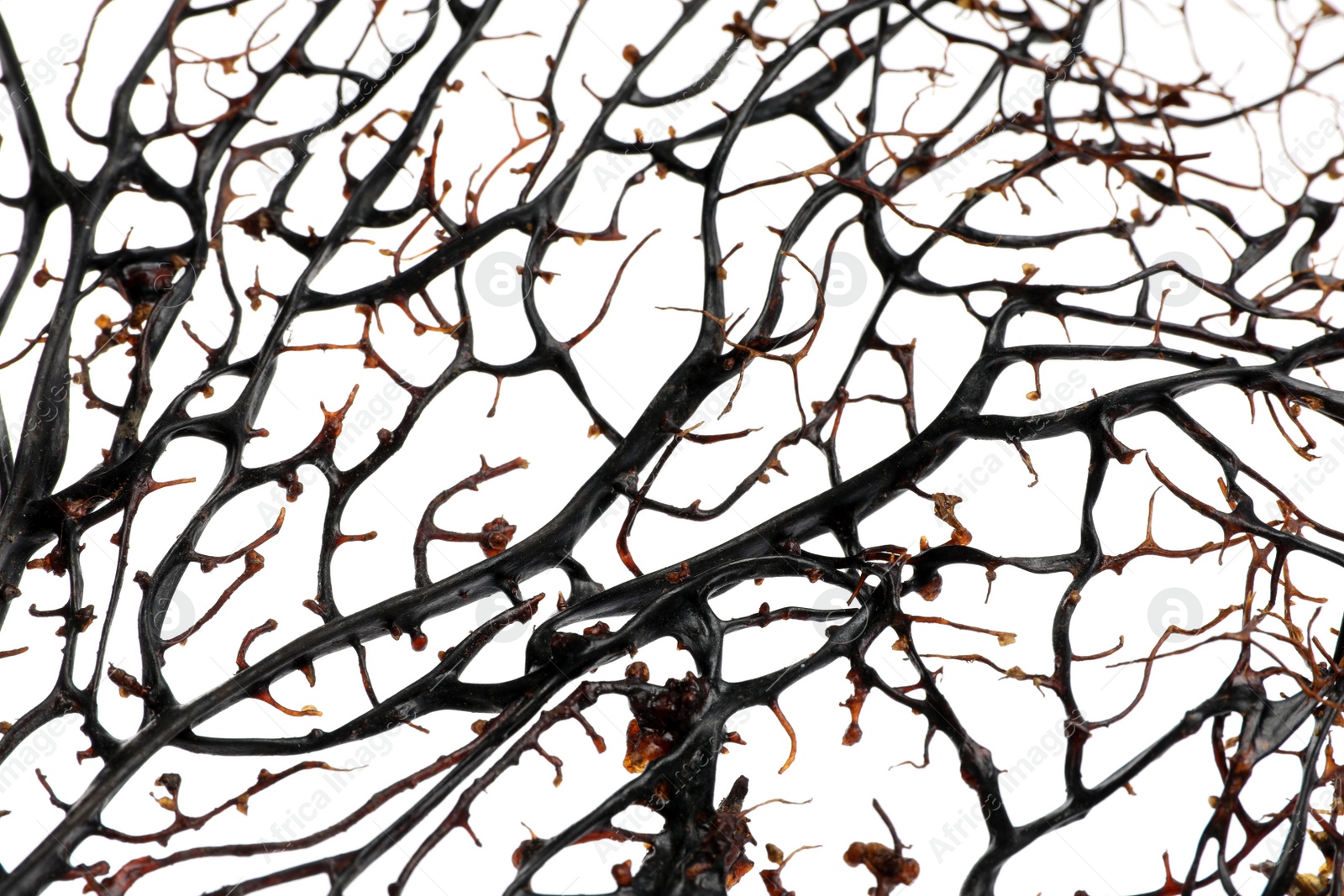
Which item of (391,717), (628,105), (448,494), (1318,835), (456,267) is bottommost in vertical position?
(1318,835)

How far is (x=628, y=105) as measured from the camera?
745 mm

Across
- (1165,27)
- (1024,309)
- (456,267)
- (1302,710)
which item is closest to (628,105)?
(456,267)

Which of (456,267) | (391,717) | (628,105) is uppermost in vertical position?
(628,105)

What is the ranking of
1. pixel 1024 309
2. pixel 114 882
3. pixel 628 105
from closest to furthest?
pixel 114 882
pixel 1024 309
pixel 628 105

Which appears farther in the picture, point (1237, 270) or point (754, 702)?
point (1237, 270)

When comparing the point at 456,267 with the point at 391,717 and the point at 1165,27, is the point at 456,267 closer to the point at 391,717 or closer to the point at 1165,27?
the point at 391,717

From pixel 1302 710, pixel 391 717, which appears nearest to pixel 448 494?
pixel 391 717

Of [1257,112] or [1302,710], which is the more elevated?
[1257,112]

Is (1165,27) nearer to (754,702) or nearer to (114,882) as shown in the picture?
(754,702)

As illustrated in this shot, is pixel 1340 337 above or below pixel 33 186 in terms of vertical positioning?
below

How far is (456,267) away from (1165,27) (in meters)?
0.52

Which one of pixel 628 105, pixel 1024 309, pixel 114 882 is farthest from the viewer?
pixel 628 105

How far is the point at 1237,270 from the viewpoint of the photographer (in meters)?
0.68

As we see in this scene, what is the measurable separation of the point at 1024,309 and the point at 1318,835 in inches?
11.0
